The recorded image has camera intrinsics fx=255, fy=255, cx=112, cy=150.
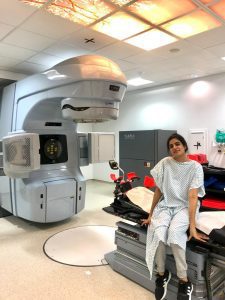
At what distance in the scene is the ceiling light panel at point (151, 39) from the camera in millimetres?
2869

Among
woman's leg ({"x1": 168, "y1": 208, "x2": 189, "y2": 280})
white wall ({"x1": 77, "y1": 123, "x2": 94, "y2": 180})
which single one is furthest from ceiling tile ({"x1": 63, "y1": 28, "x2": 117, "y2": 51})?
white wall ({"x1": 77, "y1": 123, "x2": 94, "y2": 180})

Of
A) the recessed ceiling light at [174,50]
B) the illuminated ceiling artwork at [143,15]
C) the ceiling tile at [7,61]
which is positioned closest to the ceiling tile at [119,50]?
the illuminated ceiling artwork at [143,15]

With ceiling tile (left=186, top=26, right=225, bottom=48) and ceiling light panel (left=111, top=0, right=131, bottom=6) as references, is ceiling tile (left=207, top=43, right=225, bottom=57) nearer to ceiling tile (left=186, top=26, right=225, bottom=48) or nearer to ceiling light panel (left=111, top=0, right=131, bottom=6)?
ceiling tile (left=186, top=26, right=225, bottom=48)

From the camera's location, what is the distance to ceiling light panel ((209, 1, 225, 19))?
2236mm

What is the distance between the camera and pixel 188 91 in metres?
5.10

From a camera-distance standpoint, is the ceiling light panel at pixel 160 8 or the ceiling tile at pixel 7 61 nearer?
the ceiling light panel at pixel 160 8

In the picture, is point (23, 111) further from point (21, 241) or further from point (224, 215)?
point (224, 215)

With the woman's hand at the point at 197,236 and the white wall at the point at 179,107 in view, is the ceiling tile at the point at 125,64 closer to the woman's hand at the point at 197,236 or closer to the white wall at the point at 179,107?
the white wall at the point at 179,107

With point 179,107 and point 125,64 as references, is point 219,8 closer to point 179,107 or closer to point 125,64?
point 125,64

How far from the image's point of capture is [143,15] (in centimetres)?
243

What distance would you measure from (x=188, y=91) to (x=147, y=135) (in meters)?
1.25

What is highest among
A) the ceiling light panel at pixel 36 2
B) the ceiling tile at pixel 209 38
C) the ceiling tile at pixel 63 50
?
the ceiling tile at pixel 209 38

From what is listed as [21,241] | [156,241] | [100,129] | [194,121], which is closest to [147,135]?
[194,121]

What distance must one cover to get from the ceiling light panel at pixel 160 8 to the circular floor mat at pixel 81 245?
2.40 m
